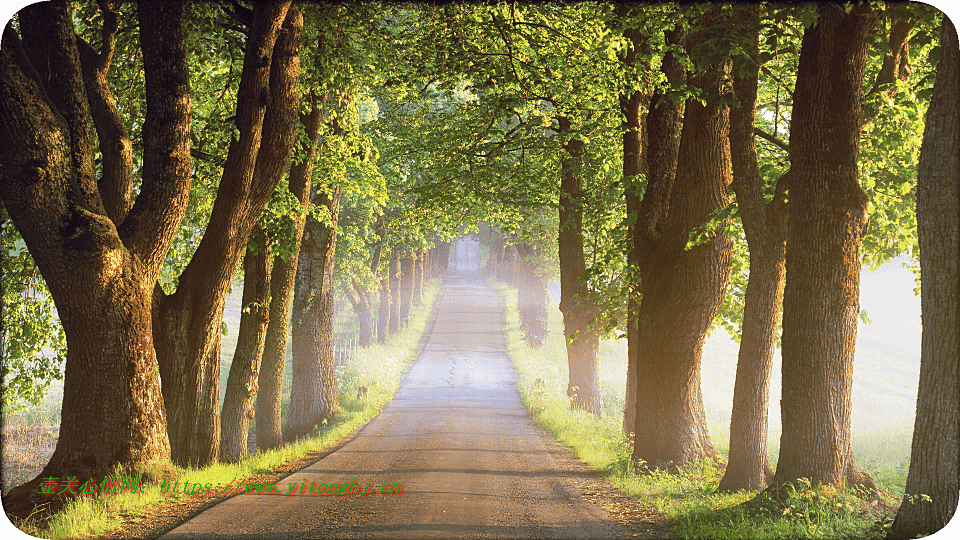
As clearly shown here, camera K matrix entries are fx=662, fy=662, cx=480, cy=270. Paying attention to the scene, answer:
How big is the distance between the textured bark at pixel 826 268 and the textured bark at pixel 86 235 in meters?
6.87

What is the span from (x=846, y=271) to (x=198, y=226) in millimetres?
9672

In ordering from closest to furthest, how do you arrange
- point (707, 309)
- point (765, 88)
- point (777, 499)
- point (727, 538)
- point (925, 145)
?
point (925, 145) → point (727, 538) → point (777, 499) → point (707, 309) → point (765, 88)

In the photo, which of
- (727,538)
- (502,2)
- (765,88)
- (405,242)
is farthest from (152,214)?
(405,242)

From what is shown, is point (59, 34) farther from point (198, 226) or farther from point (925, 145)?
point (925, 145)

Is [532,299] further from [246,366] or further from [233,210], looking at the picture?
[233,210]

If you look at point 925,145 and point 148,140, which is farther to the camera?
point 148,140

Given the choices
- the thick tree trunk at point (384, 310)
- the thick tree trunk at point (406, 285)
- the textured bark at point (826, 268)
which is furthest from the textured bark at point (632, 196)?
the thick tree trunk at point (406, 285)

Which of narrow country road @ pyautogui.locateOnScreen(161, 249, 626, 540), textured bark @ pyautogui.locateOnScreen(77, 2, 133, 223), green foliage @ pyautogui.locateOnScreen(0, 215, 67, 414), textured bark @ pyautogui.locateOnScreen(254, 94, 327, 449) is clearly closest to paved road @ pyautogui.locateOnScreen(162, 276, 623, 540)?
narrow country road @ pyautogui.locateOnScreen(161, 249, 626, 540)

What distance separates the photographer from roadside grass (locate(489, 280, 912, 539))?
6.11 meters

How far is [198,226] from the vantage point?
1126 centimetres

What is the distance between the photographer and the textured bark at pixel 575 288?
51.6 feet

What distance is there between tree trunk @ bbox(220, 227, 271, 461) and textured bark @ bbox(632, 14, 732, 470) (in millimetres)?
6242

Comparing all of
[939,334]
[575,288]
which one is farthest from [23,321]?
[575,288]

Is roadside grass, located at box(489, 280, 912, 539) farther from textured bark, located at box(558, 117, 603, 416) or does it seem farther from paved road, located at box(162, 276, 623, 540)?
textured bark, located at box(558, 117, 603, 416)
